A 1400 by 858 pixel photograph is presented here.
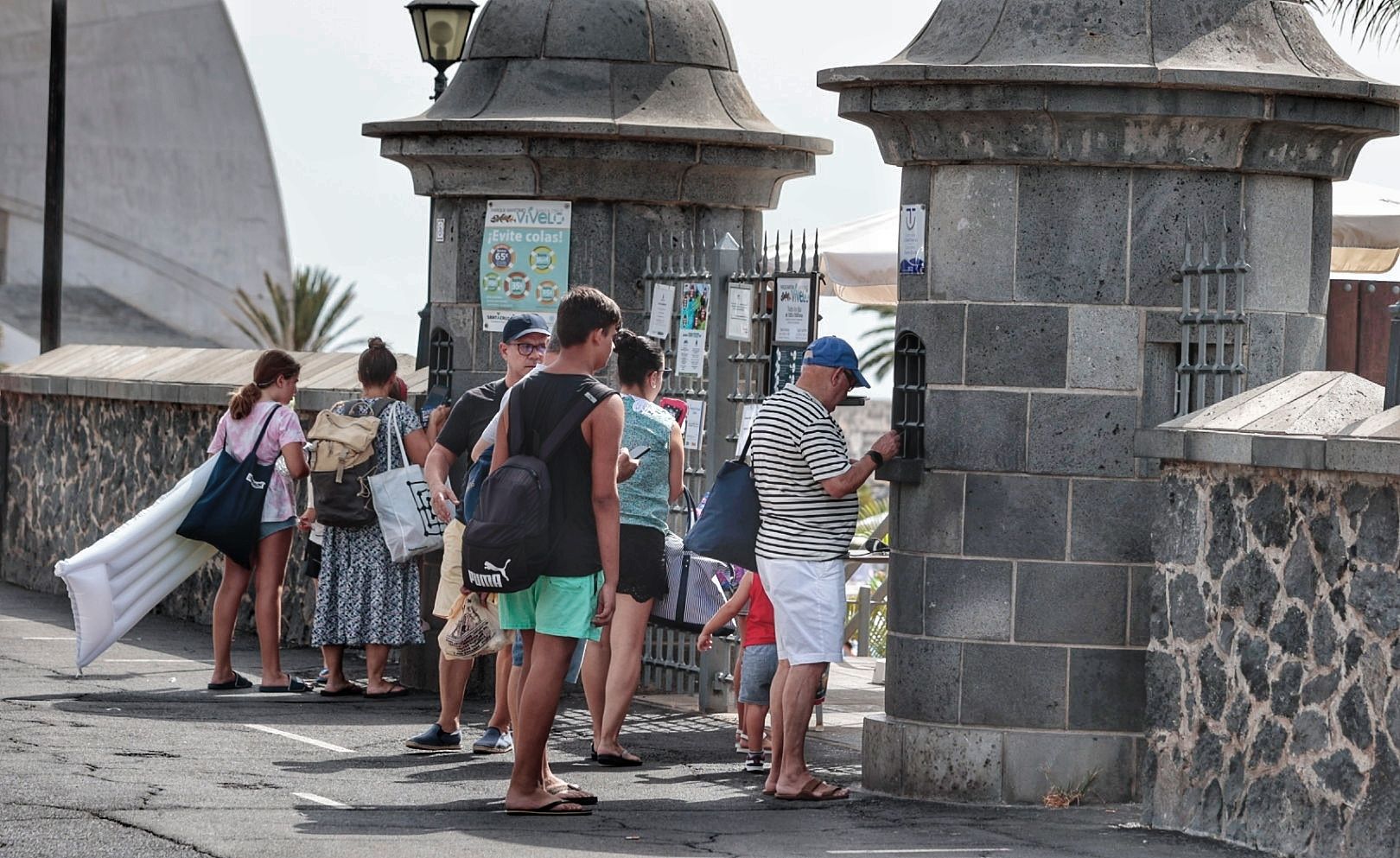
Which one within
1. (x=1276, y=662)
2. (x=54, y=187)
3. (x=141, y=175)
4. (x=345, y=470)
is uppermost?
(x=141, y=175)

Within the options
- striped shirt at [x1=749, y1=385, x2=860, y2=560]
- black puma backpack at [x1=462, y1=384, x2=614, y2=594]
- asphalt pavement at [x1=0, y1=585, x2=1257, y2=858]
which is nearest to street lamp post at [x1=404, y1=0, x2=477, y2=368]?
asphalt pavement at [x1=0, y1=585, x2=1257, y2=858]

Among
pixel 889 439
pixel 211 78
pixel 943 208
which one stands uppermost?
pixel 211 78

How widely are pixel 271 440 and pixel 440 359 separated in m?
1.05

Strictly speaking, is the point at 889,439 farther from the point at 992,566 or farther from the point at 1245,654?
the point at 1245,654

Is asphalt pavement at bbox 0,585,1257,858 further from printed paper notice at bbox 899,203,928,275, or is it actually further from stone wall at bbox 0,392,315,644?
stone wall at bbox 0,392,315,644

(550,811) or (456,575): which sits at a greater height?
(456,575)

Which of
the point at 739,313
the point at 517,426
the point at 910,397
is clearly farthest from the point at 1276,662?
the point at 739,313

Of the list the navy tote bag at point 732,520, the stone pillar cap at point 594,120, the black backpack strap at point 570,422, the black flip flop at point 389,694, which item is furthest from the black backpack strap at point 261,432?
the black backpack strap at point 570,422

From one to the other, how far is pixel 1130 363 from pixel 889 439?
36.7 inches

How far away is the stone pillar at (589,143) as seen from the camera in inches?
458

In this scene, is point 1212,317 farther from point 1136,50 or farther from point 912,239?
point 912,239

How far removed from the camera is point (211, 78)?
7056 centimetres

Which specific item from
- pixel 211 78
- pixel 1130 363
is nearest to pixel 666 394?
pixel 1130 363

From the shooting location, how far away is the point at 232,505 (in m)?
11.6
